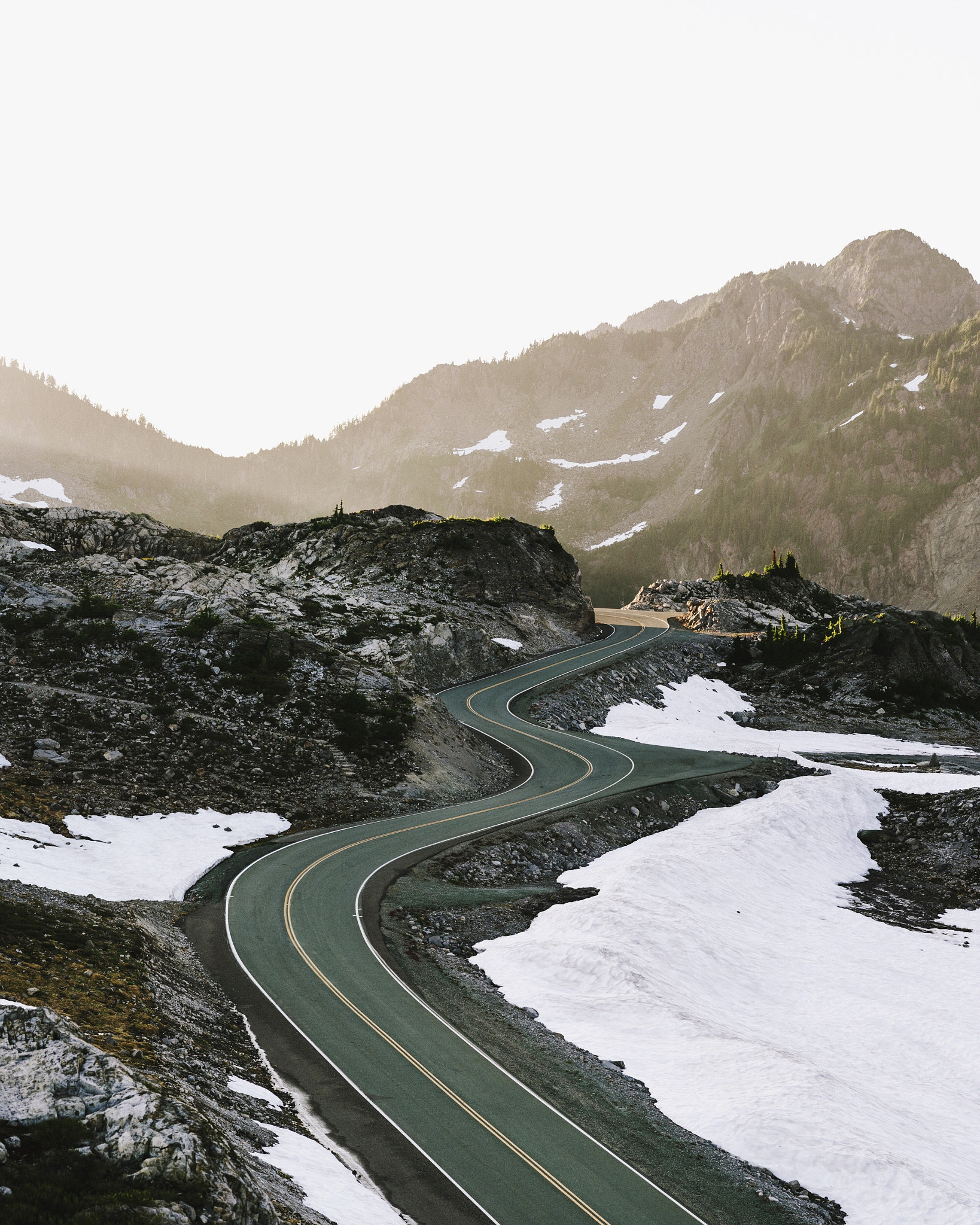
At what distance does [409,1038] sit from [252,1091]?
4577 millimetres

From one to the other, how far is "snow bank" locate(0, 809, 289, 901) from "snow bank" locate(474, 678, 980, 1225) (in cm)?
1209

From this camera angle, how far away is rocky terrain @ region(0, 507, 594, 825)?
35438 millimetres

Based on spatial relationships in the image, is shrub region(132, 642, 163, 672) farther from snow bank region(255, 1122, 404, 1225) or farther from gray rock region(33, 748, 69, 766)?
snow bank region(255, 1122, 404, 1225)

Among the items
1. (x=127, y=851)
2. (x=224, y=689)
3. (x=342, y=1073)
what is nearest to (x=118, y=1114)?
(x=342, y=1073)

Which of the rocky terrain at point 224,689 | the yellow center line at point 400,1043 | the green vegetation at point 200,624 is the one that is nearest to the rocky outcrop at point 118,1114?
the yellow center line at point 400,1043

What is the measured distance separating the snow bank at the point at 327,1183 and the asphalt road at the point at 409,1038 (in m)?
1.82

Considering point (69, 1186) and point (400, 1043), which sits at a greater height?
point (69, 1186)

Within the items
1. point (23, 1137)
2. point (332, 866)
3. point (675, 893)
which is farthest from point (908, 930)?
point (23, 1137)

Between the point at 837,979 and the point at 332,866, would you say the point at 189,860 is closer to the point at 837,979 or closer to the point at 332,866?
the point at 332,866

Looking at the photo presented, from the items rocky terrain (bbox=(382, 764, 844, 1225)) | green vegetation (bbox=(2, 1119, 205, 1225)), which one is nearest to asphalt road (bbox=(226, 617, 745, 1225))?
rocky terrain (bbox=(382, 764, 844, 1225))

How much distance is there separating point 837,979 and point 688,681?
49.2 m

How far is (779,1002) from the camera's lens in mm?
24391

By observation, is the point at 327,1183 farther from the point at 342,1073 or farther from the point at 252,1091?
the point at 342,1073

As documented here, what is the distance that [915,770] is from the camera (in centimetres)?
5375
